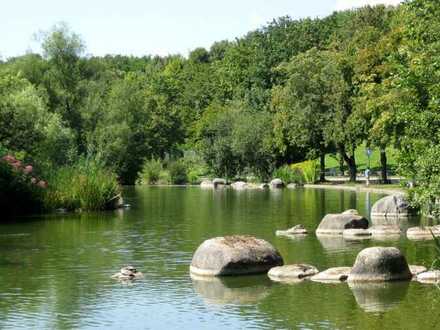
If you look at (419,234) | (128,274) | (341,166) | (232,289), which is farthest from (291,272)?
(341,166)

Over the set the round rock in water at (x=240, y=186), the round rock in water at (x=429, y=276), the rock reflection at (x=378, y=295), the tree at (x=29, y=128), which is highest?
the tree at (x=29, y=128)

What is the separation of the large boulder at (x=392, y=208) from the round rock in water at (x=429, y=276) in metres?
16.4

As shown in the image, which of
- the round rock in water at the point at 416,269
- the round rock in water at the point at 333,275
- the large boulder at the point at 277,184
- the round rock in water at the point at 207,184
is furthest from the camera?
the round rock in water at the point at 207,184

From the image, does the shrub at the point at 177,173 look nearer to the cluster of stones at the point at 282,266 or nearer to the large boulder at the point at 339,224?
the large boulder at the point at 339,224

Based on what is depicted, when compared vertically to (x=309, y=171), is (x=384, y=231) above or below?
below

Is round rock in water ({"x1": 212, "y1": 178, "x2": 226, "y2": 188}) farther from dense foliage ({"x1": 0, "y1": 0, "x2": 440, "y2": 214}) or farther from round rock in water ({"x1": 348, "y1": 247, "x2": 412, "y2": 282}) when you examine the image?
round rock in water ({"x1": 348, "y1": 247, "x2": 412, "y2": 282})

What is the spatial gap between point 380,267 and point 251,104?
74231mm

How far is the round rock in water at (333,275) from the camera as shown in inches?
813

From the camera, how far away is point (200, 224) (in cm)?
3600

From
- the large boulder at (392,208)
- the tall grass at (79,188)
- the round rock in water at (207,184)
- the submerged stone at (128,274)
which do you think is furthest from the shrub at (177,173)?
the submerged stone at (128,274)

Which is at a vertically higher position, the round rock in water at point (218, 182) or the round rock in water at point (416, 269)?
the round rock in water at point (218, 182)

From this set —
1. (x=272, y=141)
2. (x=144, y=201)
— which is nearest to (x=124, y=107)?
(x=272, y=141)

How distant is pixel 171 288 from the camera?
2031 centimetres

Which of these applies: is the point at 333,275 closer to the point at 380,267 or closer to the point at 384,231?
the point at 380,267
